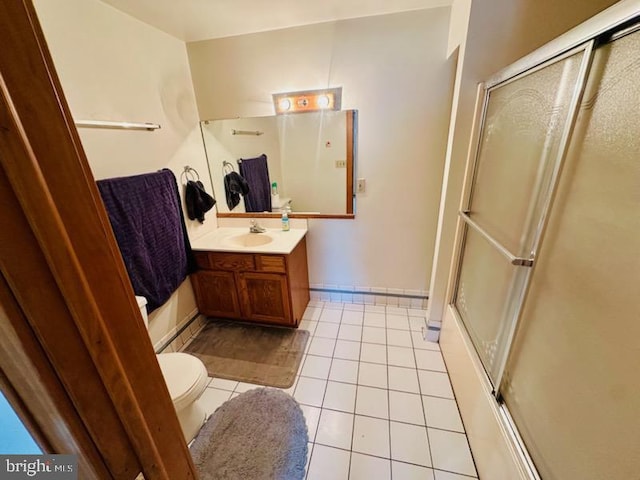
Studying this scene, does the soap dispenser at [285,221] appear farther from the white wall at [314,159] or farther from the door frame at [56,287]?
the door frame at [56,287]

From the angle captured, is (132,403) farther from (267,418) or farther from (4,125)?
(267,418)

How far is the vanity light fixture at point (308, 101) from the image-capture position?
6.41 ft

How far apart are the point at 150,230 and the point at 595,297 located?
2100mm

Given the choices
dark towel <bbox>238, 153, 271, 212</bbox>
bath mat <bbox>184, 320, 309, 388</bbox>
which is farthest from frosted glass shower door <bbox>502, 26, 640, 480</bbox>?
dark towel <bbox>238, 153, 271, 212</bbox>

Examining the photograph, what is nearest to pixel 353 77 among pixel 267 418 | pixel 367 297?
pixel 367 297

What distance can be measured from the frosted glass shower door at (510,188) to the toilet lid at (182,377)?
1441 millimetres

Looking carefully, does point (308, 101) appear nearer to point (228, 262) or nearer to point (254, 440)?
point (228, 262)

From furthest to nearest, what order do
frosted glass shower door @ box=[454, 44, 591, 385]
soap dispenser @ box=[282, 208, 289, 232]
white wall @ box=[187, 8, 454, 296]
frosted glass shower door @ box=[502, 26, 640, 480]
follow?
1. soap dispenser @ box=[282, 208, 289, 232]
2. white wall @ box=[187, 8, 454, 296]
3. frosted glass shower door @ box=[454, 44, 591, 385]
4. frosted glass shower door @ box=[502, 26, 640, 480]

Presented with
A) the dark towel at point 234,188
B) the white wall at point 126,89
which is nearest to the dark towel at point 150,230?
the white wall at point 126,89

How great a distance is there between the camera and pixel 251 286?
204cm

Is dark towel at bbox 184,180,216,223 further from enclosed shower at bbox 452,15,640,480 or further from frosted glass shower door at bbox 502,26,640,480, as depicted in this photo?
frosted glass shower door at bbox 502,26,640,480

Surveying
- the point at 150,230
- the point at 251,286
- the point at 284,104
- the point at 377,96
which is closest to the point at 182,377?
the point at 251,286

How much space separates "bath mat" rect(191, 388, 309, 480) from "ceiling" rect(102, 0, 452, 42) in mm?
2398

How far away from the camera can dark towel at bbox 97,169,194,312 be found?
1465 millimetres
